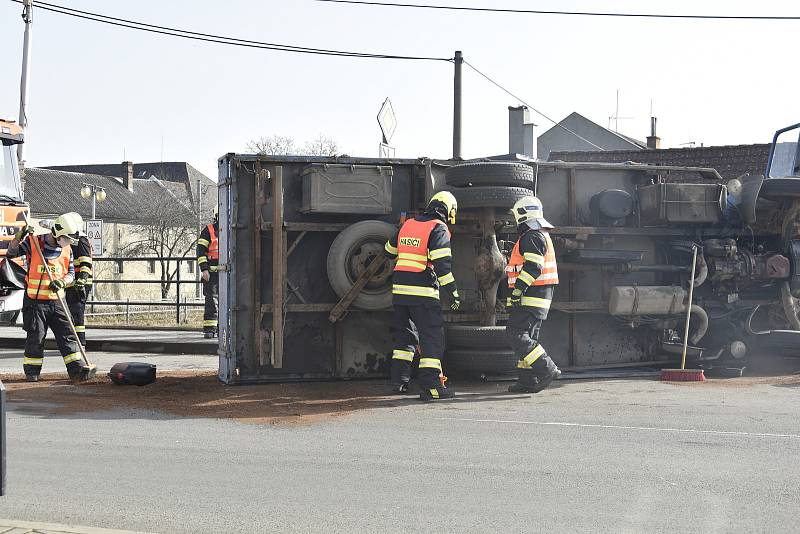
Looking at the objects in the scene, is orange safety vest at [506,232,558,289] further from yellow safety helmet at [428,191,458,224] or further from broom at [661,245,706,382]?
broom at [661,245,706,382]

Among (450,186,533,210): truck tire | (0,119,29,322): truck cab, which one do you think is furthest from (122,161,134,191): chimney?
(450,186,533,210): truck tire

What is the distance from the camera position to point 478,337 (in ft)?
32.9

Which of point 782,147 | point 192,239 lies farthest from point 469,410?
point 192,239

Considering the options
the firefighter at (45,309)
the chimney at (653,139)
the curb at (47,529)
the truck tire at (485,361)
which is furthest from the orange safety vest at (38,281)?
the chimney at (653,139)

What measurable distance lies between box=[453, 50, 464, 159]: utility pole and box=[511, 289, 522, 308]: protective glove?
11.7 metres

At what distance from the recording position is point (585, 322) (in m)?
11.3

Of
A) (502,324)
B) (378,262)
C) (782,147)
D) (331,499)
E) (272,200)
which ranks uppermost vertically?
(782,147)

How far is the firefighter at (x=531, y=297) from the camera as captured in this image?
9430 millimetres

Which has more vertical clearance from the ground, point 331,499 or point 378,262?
point 378,262

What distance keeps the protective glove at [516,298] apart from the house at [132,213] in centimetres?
3642

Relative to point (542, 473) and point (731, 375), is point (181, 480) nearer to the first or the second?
point (542, 473)

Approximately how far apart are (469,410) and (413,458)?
2149mm

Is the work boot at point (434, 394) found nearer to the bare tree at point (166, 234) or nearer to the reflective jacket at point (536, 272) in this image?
the reflective jacket at point (536, 272)

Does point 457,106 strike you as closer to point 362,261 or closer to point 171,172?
point 362,261
